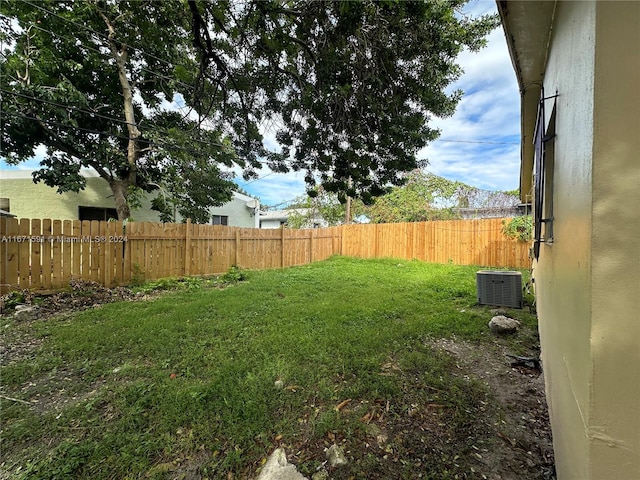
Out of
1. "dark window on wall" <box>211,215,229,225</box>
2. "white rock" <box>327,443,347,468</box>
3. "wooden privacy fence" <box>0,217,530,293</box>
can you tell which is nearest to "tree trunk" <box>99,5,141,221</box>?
"wooden privacy fence" <box>0,217,530,293</box>

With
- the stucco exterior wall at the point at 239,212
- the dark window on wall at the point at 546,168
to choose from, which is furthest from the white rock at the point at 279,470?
the stucco exterior wall at the point at 239,212

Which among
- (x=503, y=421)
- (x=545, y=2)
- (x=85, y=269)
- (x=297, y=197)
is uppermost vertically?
(x=297, y=197)

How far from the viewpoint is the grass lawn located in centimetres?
178

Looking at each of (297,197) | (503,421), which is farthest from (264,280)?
(297,197)

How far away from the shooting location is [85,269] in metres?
6.01

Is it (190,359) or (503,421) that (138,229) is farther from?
(503,421)

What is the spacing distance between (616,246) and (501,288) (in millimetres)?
4993

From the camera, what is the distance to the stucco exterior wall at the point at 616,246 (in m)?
0.75

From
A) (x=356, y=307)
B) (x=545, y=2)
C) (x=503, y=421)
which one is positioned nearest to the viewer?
(x=545, y=2)

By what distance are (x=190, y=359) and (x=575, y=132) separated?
11.4 ft

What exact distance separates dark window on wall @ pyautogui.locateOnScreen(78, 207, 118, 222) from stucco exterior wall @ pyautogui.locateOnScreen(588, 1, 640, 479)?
12652 mm

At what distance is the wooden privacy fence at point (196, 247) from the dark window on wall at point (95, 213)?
4.77 m

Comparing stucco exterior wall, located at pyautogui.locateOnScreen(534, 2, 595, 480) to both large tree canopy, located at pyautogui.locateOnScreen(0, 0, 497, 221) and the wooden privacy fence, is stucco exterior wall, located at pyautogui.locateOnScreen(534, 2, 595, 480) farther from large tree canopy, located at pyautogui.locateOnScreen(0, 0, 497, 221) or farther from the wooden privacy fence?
the wooden privacy fence

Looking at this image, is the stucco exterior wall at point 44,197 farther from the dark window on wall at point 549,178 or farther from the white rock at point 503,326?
the dark window on wall at point 549,178
